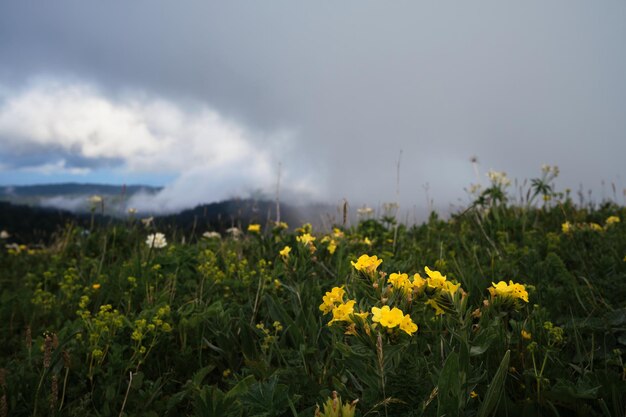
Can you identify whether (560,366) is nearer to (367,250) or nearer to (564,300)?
(564,300)

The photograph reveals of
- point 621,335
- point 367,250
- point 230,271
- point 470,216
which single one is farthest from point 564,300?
point 470,216

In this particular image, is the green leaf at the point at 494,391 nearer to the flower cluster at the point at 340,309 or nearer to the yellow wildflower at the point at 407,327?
the yellow wildflower at the point at 407,327

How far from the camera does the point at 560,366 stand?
174 centimetres

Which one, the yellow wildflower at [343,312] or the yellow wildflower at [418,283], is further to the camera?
the yellow wildflower at [418,283]

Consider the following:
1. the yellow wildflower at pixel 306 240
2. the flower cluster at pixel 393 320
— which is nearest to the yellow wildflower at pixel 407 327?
the flower cluster at pixel 393 320

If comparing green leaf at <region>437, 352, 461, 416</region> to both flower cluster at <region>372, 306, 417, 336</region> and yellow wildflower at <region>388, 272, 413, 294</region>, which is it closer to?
flower cluster at <region>372, 306, 417, 336</region>

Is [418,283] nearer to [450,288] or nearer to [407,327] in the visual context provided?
[450,288]

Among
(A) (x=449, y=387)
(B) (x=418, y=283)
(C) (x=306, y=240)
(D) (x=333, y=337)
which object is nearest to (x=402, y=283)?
(B) (x=418, y=283)

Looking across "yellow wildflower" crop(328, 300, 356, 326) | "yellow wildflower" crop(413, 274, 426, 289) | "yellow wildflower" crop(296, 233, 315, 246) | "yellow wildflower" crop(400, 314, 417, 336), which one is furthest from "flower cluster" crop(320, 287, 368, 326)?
"yellow wildflower" crop(296, 233, 315, 246)

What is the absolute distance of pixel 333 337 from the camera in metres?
1.84

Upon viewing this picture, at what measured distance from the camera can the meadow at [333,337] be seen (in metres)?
1.32

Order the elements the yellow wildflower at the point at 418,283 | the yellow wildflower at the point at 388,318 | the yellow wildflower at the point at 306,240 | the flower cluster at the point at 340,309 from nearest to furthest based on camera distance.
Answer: the yellow wildflower at the point at 388,318 → the flower cluster at the point at 340,309 → the yellow wildflower at the point at 418,283 → the yellow wildflower at the point at 306,240

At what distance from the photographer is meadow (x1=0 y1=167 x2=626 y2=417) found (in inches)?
51.9

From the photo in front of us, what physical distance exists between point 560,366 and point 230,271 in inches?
89.4
